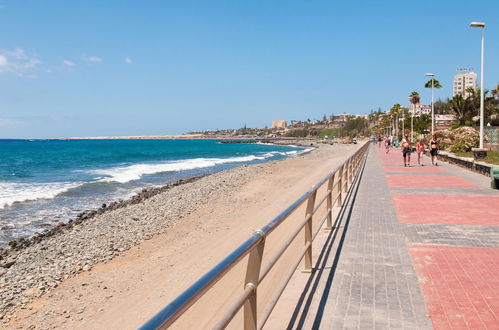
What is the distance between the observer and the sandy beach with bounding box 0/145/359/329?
6.88m

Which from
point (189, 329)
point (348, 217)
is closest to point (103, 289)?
point (189, 329)

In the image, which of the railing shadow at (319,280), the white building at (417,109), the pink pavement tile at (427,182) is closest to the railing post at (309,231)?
the railing shadow at (319,280)

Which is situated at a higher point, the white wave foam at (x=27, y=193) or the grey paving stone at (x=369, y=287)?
the grey paving stone at (x=369, y=287)

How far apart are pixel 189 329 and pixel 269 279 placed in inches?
70.3

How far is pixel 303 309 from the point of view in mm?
3988

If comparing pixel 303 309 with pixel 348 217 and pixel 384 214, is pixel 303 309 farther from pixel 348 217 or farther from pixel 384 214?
pixel 384 214

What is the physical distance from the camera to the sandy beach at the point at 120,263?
688cm

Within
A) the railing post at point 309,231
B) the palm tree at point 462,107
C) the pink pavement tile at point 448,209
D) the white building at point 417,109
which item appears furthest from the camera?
the white building at point 417,109

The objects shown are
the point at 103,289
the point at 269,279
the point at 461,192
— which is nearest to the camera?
the point at 269,279

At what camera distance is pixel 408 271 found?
511cm

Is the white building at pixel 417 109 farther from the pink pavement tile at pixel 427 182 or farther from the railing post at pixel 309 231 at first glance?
the railing post at pixel 309 231

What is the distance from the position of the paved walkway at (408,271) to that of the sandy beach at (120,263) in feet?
9.98

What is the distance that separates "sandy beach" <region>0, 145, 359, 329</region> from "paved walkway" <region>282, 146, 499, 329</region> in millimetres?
3043

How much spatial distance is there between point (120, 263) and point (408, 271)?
652 cm
